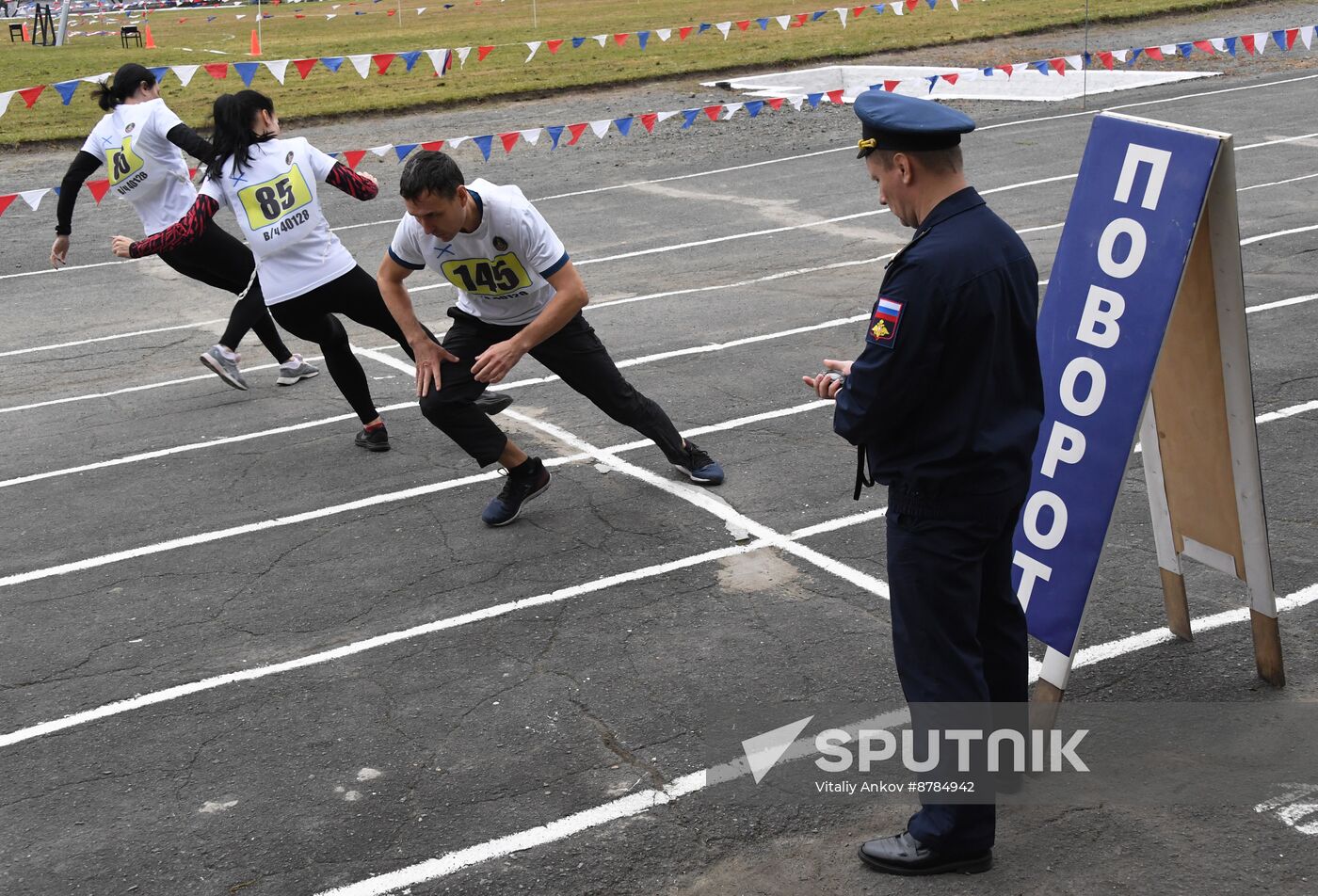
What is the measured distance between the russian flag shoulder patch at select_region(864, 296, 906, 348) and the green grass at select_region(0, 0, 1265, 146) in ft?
65.3

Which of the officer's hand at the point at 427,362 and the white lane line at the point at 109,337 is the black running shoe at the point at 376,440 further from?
the white lane line at the point at 109,337

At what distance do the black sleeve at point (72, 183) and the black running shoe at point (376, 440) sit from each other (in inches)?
128

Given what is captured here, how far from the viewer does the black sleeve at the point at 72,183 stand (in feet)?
31.4

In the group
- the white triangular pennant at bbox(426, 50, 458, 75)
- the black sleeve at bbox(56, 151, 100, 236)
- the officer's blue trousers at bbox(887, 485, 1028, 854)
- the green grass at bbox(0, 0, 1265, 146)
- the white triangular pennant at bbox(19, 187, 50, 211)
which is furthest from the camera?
the white triangular pennant at bbox(426, 50, 458, 75)

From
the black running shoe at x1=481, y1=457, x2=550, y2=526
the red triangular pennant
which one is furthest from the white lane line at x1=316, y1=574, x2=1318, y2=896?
the red triangular pennant

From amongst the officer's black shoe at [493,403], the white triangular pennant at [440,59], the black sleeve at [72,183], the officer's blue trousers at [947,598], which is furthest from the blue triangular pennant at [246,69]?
the officer's blue trousers at [947,598]

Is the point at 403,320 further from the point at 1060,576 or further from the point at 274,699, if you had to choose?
the point at 1060,576

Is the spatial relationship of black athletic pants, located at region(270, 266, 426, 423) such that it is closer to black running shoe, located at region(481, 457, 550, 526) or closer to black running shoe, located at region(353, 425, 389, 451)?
black running shoe, located at region(353, 425, 389, 451)

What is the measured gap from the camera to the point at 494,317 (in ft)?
22.5

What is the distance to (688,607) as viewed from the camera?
5.86 m

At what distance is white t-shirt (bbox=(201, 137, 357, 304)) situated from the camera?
311 inches

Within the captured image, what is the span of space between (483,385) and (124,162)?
14.1ft

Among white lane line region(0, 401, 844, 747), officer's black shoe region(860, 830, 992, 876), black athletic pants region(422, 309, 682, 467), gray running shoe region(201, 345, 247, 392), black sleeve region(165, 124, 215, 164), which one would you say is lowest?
white lane line region(0, 401, 844, 747)

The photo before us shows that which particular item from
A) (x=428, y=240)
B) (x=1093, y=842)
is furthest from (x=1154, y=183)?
(x=428, y=240)
